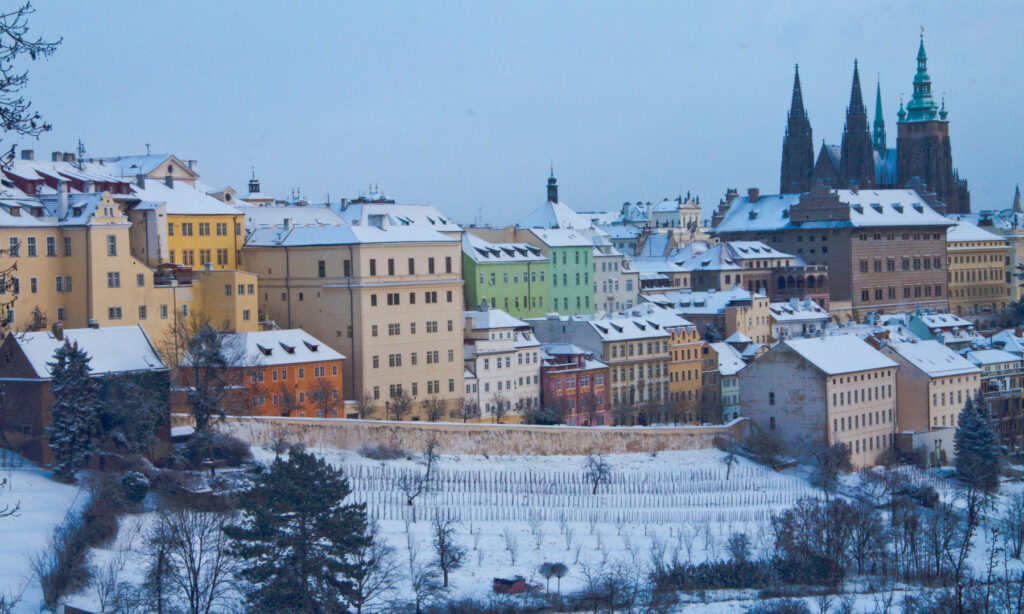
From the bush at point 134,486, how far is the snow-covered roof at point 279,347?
10.5 metres

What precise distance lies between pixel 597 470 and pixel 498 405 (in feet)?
31.7

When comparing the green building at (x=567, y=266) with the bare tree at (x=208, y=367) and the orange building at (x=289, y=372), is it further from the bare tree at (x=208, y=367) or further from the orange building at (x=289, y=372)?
the bare tree at (x=208, y=367)

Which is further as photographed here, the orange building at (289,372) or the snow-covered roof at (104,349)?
the orange building at (289,372)

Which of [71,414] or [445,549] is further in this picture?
[71,414]

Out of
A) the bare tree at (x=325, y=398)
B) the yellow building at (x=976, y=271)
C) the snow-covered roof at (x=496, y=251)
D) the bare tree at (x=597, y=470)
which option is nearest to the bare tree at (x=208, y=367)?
the bare tree at (x=325, y=398)

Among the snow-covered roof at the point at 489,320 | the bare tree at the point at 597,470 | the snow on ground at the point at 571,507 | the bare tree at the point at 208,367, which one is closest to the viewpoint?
the snow on ground at the point at 571,507

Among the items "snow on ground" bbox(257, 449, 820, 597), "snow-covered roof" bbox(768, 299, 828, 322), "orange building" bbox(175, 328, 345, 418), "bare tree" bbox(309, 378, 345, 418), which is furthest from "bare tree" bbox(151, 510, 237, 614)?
"snow-covered roof" bbox(768, 299, 828, 322)

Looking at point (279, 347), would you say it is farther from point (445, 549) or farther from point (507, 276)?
point (507, 276)

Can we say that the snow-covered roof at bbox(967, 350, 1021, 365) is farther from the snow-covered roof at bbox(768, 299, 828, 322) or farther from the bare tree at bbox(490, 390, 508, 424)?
the bare tree at bbox(490, 390, 508, 424)

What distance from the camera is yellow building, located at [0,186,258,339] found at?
5447 cm

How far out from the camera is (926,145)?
139m

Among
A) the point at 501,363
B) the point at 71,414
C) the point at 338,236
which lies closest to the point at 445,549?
the point at 71,414

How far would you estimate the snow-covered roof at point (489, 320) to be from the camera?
67.1 meters

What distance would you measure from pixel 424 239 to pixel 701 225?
314 ft
